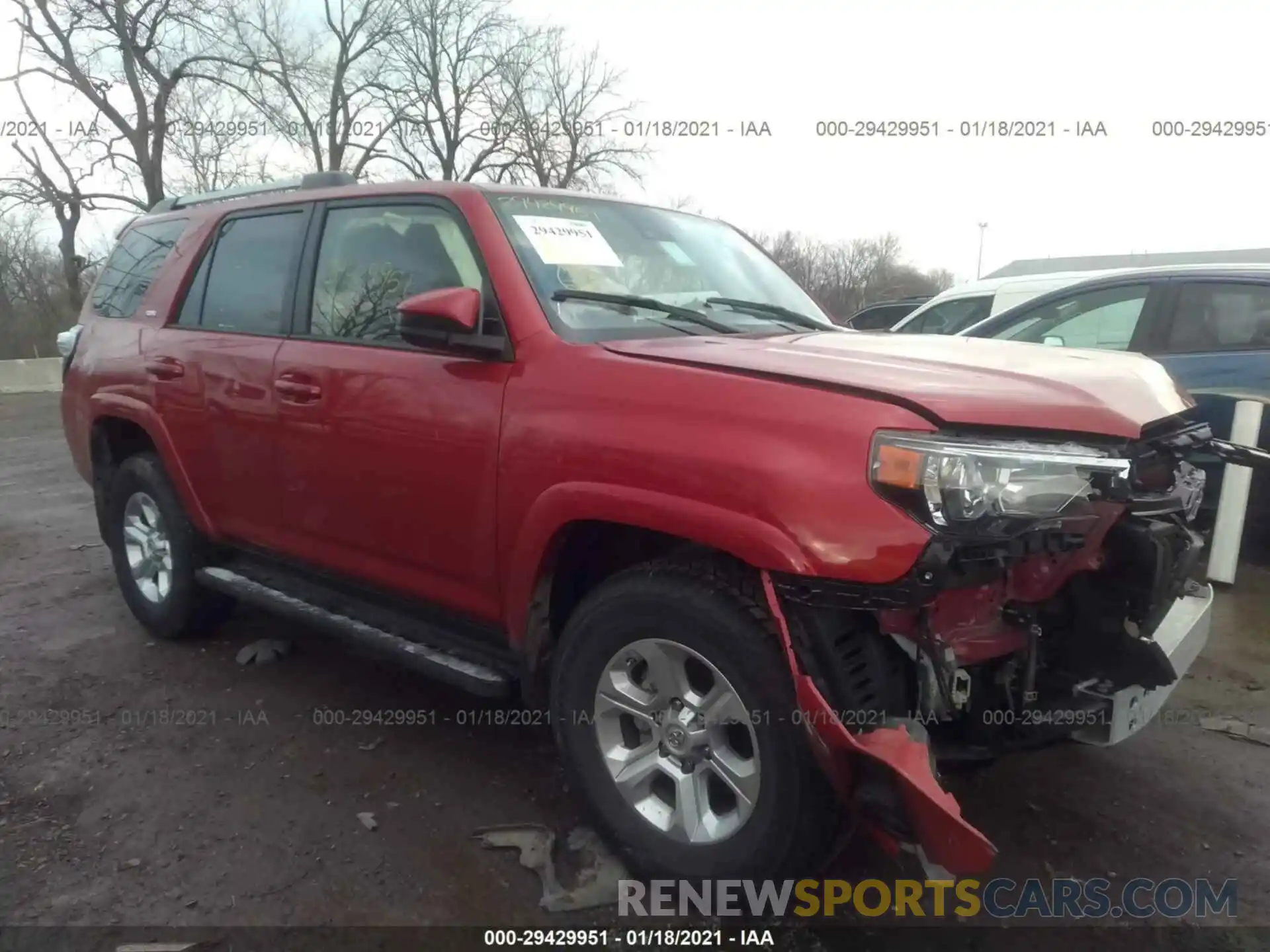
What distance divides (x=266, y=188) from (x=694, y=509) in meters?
2.97

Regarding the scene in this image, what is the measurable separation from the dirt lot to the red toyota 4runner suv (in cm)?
45

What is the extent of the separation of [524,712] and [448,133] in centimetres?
2532

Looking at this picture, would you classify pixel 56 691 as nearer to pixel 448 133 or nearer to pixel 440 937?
pixel 440 937

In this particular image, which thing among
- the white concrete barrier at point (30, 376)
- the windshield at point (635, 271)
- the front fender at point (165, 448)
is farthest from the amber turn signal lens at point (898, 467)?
the white concrete barrier at point (30, 376)

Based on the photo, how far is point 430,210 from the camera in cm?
313

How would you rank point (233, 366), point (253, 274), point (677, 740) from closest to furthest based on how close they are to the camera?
point (677, 740), point (233, 366), point (253, 274)

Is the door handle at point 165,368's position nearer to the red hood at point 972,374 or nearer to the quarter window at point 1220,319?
the red hood at point 972,374

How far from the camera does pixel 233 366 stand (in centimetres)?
364

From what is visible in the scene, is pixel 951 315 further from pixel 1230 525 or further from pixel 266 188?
pixel 266 188

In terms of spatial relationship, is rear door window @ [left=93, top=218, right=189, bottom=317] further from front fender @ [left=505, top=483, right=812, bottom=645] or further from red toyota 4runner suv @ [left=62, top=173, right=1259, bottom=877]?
front fender @ [left=505, top=483, right=812, bottom=645]

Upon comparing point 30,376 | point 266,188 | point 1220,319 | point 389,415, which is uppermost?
point 266,188

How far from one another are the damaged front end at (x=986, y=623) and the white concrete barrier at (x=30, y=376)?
19.3 meters

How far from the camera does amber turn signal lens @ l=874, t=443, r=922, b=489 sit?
2.00 metres

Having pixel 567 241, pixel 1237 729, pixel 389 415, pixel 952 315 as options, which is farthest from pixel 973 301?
pixel 389 415
